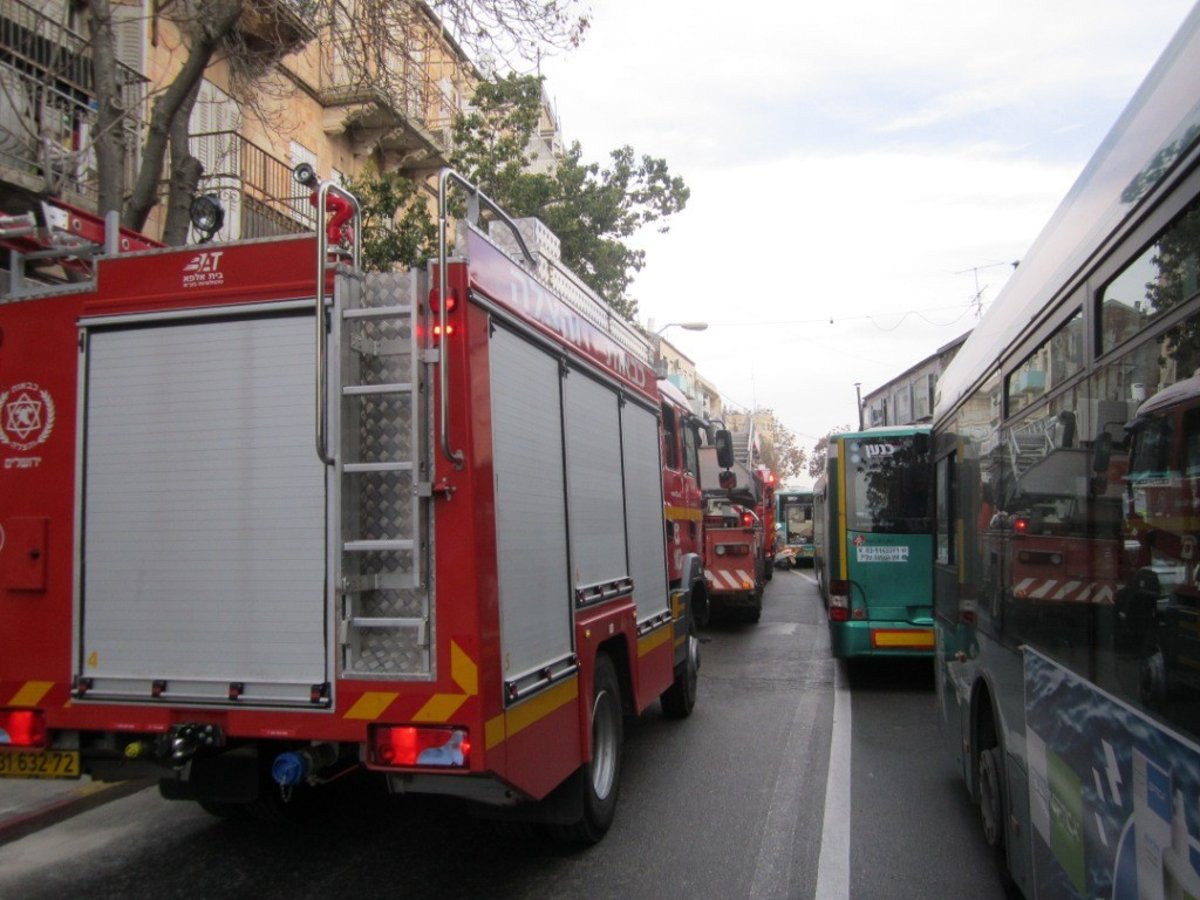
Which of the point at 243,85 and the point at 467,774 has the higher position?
the point at 243,85

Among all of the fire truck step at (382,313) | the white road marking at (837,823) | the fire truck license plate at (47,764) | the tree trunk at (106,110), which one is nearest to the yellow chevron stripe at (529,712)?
the white road marking at (837,823)

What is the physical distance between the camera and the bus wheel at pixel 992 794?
4418mm

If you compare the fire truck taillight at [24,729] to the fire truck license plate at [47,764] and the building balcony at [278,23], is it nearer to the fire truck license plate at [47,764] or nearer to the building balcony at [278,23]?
the fire truck license plate at [47,764]

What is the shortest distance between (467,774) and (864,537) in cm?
733

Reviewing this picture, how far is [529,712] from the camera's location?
13.7 feet

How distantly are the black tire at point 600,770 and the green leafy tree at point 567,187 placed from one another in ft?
41.0

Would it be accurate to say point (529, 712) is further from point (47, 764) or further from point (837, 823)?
point (837, 823)

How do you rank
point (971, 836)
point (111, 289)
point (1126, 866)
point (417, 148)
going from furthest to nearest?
1. point (417, 148)
2. point (971, 836)
3. point (111, 289)
4. point (1126, 866)

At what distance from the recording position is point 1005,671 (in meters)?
4.16

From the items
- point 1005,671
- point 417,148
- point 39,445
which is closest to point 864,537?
point 1005,671

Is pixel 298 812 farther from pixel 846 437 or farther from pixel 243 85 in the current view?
pixel 243 85

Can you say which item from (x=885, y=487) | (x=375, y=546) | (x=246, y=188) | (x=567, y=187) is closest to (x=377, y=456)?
(x=375, y=546)

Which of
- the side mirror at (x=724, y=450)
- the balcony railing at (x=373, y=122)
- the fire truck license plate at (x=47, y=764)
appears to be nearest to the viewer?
the fire truck license plate at (x=47, y=764)

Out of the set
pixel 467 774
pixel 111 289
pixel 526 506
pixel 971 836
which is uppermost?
pixel 111 289
